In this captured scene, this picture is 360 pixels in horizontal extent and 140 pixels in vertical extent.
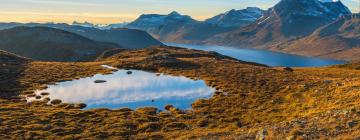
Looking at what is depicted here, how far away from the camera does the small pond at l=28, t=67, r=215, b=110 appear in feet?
166

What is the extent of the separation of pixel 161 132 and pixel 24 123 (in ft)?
47.2

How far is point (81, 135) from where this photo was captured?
110 ft

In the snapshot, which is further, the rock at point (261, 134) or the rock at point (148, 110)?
the rock at point (148, 110)

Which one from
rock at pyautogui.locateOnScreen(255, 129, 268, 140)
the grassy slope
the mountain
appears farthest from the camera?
the mountain

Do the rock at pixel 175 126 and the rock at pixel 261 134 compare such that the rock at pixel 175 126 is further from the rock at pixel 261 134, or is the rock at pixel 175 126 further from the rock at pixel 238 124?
the rock at pixel 261 134

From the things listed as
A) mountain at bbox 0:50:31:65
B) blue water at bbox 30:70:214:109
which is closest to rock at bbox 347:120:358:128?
blue water at bbox 30:70:214:109

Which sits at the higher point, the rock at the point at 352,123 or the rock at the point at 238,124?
the rock at the point at 352,123

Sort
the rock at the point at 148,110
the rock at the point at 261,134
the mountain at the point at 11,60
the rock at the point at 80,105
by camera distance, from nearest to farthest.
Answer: the rock at the point at 261,134, the rock at the point at 148,110, the rock at the point at 80,105, the mountain at the point at 11,60

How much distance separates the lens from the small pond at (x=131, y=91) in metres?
50.5

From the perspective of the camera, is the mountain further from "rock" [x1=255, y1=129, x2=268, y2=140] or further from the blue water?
"rock" [x1=255, y1=129, x2=268, y2=140]

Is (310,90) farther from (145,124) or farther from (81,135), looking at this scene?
(81,135)

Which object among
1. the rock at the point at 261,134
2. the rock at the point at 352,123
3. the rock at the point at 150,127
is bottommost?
the rock at the point at 150,127

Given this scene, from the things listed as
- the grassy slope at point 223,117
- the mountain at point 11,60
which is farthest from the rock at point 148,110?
the mountain at point 11,60

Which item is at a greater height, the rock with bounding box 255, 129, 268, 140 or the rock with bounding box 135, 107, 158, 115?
the rock with bounding box 255, 129, 268, 140
